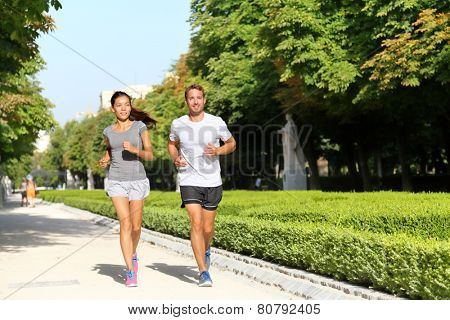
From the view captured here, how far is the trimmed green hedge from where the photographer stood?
582 cm

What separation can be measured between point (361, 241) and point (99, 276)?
342 centimetres

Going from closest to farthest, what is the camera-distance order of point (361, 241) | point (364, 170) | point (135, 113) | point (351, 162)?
1. point (361, 241)
2. point (135, 113)
3. point (364, 170)
4. point (351, 162)

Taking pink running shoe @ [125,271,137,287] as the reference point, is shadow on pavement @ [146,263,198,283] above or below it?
below

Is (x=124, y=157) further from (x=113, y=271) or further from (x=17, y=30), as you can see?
(x=17, y=30)

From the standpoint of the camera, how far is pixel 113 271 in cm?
913

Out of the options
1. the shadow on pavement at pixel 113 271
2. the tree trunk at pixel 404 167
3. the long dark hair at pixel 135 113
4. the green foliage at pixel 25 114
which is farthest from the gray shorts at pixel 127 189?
the tree trunk at pixel 404 167

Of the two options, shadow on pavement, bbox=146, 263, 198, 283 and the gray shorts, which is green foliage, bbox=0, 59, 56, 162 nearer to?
shadow on pavement, bbox=146, 263, 198, 283

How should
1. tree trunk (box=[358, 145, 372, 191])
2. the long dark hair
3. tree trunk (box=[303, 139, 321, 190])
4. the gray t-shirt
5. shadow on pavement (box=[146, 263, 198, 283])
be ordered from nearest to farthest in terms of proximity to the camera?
the gray t-shirt → the long dark hair → shadow on pavement (box=[146, 263, 198, 283]) → tree trunk (box=[358, 145, 372, 191]) → tree trunk (box=[303, 139, 321, 190])

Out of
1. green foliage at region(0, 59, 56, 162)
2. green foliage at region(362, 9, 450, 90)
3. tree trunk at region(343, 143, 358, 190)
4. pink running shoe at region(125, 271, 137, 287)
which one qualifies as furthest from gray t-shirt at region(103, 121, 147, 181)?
tree trunk at region(343, 143, 358, 190)

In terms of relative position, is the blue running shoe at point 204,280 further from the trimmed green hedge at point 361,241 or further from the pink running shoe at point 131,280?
the trimmed green hedge at point 361,241

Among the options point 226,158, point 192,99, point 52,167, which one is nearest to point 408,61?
point 192,99

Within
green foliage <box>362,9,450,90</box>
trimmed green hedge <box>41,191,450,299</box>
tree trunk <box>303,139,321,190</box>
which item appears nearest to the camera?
trimmed green hedge <box>41,191,450,299</box>

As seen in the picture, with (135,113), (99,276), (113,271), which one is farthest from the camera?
(113,271)

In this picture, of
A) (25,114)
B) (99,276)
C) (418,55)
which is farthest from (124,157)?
(25,114)
